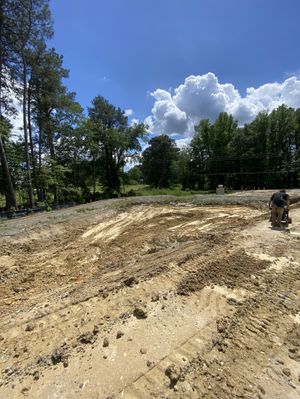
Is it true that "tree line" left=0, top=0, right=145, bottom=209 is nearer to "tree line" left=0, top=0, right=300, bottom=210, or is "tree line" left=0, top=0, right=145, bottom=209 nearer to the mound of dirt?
"tree line" left=0, top=0, right=300, bottom=210

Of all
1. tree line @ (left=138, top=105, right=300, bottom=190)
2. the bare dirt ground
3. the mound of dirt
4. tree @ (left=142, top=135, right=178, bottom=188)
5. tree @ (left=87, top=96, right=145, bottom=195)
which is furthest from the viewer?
tree @ (left=142, top=135, right=178, bottom=188)

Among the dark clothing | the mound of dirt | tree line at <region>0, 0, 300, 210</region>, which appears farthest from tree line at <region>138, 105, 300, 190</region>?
the mound of dirt

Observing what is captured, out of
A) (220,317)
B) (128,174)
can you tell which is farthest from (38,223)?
(128,174)

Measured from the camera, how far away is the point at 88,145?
28797mm

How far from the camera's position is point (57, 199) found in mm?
22703

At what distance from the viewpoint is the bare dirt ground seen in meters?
2.51

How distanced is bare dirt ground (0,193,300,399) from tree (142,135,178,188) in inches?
1814

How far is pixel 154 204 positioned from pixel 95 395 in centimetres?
1381

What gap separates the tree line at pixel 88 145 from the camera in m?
15.6

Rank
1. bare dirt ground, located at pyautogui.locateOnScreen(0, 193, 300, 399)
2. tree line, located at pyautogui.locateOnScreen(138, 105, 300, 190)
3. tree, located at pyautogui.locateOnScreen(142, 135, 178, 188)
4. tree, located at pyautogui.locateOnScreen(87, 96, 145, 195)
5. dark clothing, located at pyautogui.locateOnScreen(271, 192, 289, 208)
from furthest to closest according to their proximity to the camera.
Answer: tree, located at pyautogui.locateOnScreen(142, 135, 178, 188)
tree line, located at pyautogui.locateOnScreen(138, 105, 300, 190)
tree, located at pyautogui.locateOnScreen(87, 96, 145, 195)
dark clothing, located at pyautogui.locateOnScreen(271, 192, 289, 208)
bare dirt ground, located at pyautogui.locateOnScreen(0, 193, 300, 399)

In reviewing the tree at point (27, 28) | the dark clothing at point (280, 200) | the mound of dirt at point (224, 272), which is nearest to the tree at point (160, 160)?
the tree at point (27, 28)

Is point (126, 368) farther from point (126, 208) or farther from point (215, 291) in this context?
point (126, 208)

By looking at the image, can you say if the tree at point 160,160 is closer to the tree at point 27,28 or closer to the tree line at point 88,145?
the tree line at point 88,145

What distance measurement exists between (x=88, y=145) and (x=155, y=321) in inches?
1078
